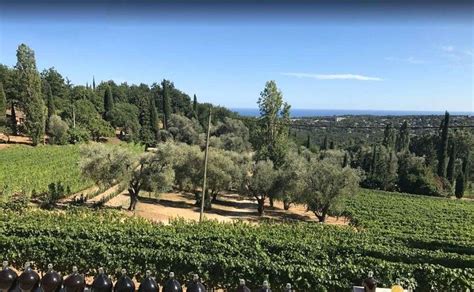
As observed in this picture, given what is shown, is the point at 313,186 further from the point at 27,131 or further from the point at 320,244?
the point at 27,131

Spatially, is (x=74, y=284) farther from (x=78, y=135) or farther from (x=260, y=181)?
(x=78, y=135)

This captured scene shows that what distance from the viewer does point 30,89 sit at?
158 ft

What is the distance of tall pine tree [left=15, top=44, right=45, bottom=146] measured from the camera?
4803 centimetres

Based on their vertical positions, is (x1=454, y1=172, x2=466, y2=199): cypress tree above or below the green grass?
below

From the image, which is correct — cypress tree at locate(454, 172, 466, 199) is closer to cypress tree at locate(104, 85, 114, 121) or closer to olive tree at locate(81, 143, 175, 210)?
olive tree at locate(81, 143, 175, 210)

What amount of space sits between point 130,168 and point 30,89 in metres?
29.3

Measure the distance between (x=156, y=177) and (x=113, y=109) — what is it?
A: 44920 mm

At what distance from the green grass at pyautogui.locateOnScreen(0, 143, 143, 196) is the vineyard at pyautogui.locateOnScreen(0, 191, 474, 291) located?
28.4ft

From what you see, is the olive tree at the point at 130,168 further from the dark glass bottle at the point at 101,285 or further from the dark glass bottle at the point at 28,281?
the dark glass bottle at the point at 101,285

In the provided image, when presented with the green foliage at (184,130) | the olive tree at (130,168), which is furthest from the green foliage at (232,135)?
the olive tree at (130,168)

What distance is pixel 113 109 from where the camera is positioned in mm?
67500

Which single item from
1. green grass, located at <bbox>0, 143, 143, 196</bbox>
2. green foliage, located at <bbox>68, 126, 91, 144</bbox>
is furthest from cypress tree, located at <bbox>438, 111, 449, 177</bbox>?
green foliage, located at <bbox>68, 126, 91, 144</bbox>

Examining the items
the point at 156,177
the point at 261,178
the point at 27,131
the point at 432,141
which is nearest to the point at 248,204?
the point at 261,178

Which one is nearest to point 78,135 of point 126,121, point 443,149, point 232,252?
point 126,121
